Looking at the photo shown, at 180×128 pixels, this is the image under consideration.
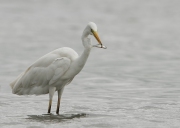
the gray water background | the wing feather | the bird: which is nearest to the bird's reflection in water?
the gray water background

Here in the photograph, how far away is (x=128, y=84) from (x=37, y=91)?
5098mm

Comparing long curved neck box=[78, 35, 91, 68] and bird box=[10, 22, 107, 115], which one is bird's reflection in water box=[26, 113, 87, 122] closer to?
bird box=[10, 22, 107, 115]

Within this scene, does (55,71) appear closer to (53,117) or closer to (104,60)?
(53,117)

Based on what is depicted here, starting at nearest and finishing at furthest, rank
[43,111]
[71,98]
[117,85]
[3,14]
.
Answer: [43,111] → [71,98] → [117,85] → [3,14]

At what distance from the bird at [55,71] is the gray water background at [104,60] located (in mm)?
518

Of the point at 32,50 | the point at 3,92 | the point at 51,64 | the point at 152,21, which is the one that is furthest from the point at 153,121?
the point at 152,21

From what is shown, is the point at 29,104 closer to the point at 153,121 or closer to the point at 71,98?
the point at 71,98

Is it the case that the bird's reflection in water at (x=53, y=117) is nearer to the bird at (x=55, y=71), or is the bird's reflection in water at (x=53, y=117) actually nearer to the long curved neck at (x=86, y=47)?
the bird at (x=55, y=71)

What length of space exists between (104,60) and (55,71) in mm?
11164

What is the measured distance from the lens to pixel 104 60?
23.5m

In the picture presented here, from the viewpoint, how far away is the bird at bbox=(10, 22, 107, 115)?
1195cm

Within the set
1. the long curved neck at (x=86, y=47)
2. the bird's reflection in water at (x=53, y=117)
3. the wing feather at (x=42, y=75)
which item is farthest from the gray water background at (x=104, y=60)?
the long curved neck at (x=86, y=47)

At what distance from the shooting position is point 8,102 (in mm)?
14117

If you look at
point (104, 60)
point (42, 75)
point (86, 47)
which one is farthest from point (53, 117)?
point (104, 60)
